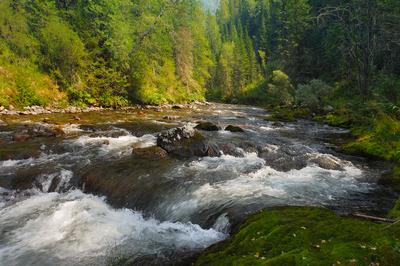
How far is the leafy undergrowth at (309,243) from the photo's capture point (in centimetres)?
411

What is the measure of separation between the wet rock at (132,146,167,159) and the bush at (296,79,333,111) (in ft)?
80.5

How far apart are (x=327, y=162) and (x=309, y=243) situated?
8.75 m

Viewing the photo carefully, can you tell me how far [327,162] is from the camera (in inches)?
504

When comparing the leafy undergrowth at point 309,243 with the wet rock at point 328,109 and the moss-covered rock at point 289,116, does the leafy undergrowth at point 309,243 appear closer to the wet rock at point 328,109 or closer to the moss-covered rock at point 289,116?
the moss-covered rock at point 289,116

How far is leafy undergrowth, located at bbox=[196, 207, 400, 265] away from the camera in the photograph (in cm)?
411

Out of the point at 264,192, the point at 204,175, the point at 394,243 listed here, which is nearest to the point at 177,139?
the point at 204,175

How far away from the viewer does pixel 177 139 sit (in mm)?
14625

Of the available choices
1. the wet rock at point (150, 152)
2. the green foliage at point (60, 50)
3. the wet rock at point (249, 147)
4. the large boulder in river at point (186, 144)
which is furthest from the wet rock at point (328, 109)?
the green foliage at point (60, 50)

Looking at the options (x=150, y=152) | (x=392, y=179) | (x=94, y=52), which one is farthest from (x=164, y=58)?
(x=392, y=179)

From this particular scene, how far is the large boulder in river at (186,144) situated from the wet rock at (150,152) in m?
0.38

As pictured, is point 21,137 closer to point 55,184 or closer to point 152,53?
point 55,184

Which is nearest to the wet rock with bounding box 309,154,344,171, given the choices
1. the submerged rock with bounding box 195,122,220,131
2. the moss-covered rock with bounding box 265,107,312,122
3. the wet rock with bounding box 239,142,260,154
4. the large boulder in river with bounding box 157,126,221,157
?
the wet rock with bounding box 239,142,260,154

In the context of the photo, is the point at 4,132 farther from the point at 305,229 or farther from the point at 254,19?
the point at 254,19

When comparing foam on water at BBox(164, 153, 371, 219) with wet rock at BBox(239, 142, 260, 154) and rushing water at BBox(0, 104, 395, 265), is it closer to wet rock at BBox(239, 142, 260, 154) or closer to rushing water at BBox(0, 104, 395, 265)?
rushing water at BBox(0, 104, 395, 265)
